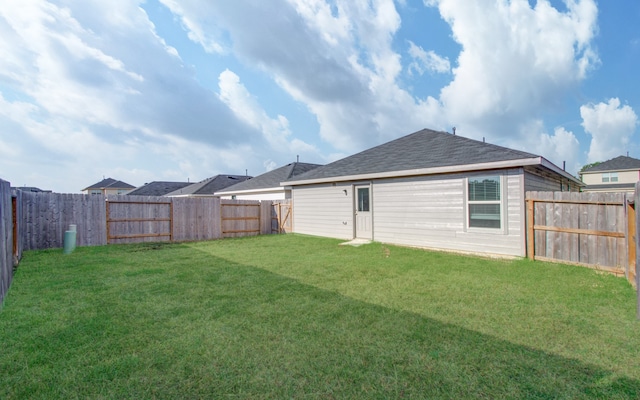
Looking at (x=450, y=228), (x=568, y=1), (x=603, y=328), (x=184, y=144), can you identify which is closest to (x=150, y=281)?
(x=603, y=328)

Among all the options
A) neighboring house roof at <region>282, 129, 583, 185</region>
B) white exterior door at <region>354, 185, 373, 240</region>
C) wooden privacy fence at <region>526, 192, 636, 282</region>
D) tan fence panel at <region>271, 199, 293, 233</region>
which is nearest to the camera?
wooden privacy fence at <region>526, 192, 636, 282</region>

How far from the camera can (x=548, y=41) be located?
1116cm

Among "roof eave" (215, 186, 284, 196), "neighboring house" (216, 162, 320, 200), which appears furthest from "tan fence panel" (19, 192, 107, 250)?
"neighboring house" (216, 162, 320, 200)

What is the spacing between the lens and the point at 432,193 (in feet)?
30.2

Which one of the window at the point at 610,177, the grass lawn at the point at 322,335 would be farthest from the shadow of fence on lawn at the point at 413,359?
the window at the point at 610,177

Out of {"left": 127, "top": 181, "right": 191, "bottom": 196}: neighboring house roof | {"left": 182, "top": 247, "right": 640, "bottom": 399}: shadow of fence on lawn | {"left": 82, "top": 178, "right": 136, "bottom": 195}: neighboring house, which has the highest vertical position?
{"left": 82, "top": 178, "right": 136, "bottom": 195}: neighboring house

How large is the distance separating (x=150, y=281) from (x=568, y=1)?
581 inches

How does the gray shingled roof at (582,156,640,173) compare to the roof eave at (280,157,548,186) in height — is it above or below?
above

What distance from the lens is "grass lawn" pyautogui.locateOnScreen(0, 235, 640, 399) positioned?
226 centimetres

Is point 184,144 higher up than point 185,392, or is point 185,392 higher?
point 184,144

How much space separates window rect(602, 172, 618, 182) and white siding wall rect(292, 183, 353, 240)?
1412 inches

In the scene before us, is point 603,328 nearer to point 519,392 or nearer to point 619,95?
point 519,392

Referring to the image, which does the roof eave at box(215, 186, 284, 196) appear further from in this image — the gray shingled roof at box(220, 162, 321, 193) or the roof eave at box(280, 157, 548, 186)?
the roof eave at box(280, 157, 548, 186)

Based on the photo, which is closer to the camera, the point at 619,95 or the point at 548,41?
the point at 548,41
